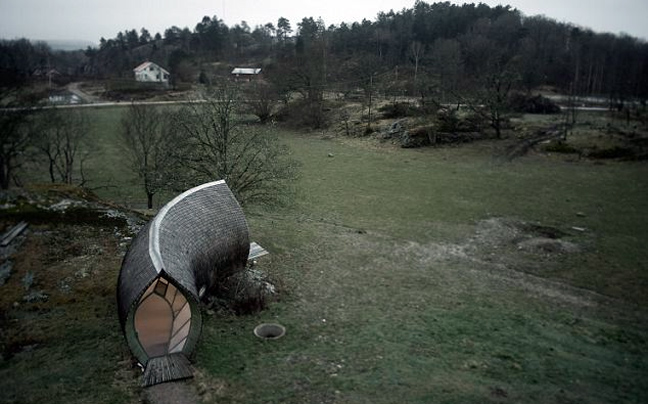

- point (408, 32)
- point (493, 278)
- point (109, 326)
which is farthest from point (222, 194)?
point (408, 32)

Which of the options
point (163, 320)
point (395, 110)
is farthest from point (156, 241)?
point (395, 110)

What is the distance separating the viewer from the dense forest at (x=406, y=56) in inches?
2956

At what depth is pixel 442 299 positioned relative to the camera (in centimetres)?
2047

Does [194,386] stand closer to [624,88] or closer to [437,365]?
[437,365]

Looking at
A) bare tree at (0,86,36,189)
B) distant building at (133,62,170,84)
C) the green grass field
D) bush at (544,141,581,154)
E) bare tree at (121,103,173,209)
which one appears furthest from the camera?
distant building at (133,62,170,84)

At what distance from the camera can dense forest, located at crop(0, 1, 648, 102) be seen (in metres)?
75.1

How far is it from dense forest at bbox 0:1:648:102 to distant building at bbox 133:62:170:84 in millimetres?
3435

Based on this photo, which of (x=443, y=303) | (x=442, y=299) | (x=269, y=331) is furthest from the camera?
(x=442, y=299)

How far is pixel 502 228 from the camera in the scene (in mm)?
30297

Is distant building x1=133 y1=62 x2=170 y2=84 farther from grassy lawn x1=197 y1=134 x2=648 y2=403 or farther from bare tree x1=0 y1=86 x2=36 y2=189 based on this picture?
grassy lawn x1=197 y1=134 x2=648 y2=403

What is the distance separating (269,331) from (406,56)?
→ 99369 mm

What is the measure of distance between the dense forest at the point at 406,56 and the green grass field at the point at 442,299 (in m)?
30.1

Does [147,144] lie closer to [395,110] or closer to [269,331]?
[269,331]

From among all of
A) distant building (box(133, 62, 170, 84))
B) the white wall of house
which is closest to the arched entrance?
distant building (box(133, 62, 170, 84))
